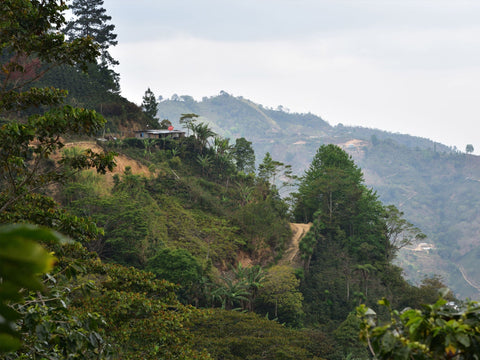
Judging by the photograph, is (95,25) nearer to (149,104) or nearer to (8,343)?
(149,104)

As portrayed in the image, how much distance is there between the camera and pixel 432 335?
2.36m

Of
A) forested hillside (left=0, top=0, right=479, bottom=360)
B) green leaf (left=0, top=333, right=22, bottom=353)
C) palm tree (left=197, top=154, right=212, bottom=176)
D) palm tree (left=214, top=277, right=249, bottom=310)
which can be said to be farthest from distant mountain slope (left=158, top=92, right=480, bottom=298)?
green leaf (left=0, top=333, right=22, bottom=353)

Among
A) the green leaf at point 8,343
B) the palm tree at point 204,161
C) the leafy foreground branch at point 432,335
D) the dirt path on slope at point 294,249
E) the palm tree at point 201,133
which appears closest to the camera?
the green leaf at point 8,343

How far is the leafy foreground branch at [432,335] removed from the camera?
7.41 ft

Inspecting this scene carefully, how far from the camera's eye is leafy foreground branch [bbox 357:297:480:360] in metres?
2.26

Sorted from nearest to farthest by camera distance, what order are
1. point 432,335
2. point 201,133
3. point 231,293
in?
point 432,335 → point 231,293 → point 201,133

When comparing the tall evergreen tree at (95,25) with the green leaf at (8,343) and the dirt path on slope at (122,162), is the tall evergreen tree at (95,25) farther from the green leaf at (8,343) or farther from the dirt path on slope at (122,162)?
the green leaf at (8,343)

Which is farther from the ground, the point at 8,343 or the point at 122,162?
the point at 8,343

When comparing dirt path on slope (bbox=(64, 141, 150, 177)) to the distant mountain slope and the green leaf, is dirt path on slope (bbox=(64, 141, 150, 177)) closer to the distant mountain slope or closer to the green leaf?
the green leaf

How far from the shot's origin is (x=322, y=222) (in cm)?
2923

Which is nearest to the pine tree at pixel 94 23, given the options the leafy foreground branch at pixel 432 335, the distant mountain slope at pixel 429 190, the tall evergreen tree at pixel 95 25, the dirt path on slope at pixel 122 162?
the tall evergreen tree at pixel 95 25

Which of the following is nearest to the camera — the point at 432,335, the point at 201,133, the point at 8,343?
the point at 8,343

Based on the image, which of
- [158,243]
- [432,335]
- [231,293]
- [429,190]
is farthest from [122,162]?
[429,190]

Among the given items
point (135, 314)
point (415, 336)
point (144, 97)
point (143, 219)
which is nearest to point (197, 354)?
point (135, 314)
